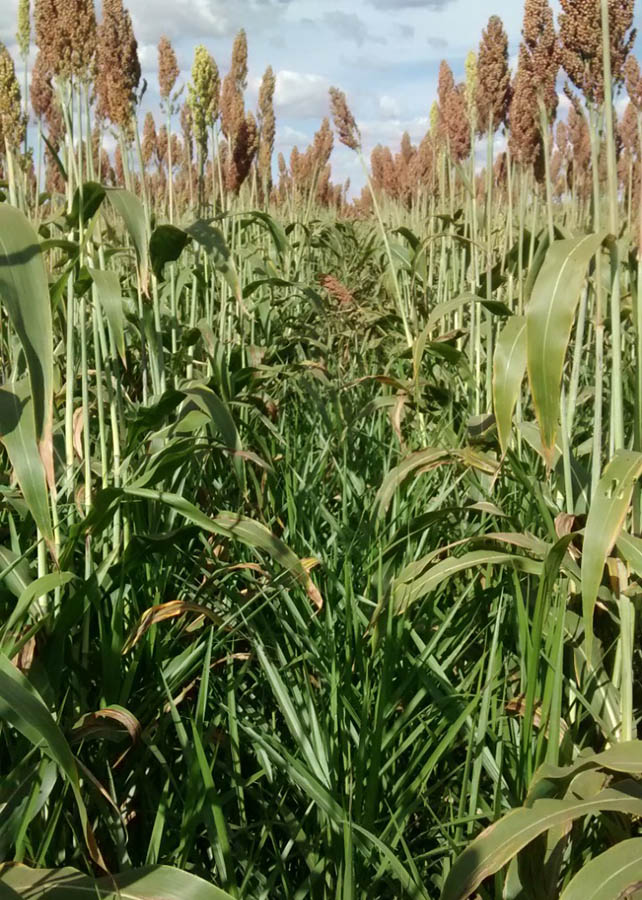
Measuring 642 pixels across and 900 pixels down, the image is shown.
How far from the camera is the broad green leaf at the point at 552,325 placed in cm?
120

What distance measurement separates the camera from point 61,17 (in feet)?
5.06

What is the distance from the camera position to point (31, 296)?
101 centimetres

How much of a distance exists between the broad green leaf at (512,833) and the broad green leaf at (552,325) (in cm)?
48

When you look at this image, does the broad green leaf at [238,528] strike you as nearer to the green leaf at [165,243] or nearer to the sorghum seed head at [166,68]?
the green leaf at [165,243]

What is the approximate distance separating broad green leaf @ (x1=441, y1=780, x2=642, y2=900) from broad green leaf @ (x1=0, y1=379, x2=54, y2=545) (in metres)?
0.63

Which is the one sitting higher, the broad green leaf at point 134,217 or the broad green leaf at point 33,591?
the broad green leaf at point 134,217

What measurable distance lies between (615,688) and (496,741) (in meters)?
0.21

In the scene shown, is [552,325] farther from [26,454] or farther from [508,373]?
[26,454]

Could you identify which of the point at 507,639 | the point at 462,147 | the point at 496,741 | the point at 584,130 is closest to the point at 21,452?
the point at 496,741

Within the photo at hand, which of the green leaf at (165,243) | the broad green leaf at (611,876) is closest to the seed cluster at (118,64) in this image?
the green leaf at (165,243)

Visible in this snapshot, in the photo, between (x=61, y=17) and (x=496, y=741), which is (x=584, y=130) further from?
(x=496, y=741)

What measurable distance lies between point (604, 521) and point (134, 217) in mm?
999

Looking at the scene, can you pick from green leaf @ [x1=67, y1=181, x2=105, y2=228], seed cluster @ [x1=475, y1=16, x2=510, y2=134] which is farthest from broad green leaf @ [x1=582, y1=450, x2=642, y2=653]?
seed cluster @ [x1=475, y1=16, x2=510, y2=134]

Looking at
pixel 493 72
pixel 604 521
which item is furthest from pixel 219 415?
pixel 493 72
